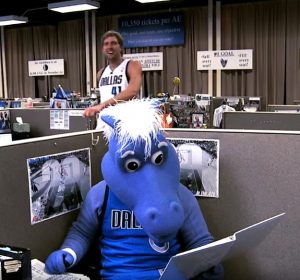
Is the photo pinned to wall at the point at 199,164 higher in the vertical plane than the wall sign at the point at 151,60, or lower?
lower

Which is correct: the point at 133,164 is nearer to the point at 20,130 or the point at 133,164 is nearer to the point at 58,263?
the point at 58,263

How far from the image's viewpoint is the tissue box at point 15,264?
0.98m

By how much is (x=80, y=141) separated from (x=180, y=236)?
472 millimetres

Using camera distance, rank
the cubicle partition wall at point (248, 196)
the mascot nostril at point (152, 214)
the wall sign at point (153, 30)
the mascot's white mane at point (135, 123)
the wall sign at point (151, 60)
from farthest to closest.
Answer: the wall sign at point (151, 60)
the wall sign at point (153, 30)
the cubicle partition wall at point (248, 196)
the mascot's white mane at point (135, 123)
the mascot nostril at point (152, 214)

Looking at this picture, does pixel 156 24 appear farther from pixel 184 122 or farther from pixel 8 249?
pixel 8 249

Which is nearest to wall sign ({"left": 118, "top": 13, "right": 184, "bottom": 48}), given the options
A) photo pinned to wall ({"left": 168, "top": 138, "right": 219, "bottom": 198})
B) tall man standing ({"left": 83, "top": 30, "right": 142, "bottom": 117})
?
tall man standing ({"left": 83, "top": 30, "right": 142, "bottom": 117})

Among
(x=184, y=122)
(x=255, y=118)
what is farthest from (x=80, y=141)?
(x=184, y=122)

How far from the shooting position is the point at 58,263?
1.26 metres

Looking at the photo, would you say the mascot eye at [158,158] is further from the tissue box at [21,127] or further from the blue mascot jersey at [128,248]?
the tissue box at [21,127]

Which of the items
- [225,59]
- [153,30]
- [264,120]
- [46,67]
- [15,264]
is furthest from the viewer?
[46,67]

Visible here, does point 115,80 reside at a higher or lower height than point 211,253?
higher

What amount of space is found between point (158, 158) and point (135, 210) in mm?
162

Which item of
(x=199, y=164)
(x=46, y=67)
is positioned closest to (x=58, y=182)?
(x=199, y=164)

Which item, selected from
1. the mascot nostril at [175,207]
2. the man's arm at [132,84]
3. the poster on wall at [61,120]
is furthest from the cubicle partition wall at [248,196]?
the poster on wall at [61,120]
